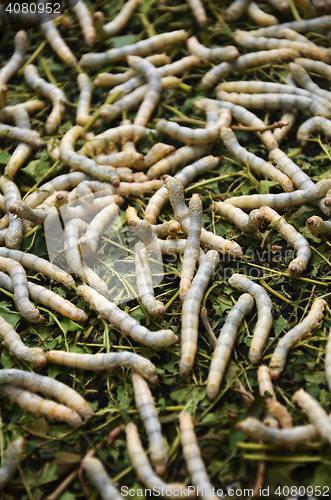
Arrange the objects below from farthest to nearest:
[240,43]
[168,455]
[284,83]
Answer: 1. [240,43]
2. [284,83]
3. [168,455]

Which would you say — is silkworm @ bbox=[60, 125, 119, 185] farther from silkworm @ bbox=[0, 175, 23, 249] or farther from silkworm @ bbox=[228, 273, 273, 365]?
silkworm @ bbox=[228, 273, 273, 365]

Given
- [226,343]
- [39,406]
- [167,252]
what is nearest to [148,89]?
[167,252]

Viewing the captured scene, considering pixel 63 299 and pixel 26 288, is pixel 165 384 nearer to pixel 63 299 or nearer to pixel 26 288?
pixel 63 299

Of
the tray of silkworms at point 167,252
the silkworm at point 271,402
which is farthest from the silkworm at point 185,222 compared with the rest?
the silkworm at point 271,402

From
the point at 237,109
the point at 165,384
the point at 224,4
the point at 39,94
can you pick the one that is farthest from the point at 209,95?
the point at 165,384

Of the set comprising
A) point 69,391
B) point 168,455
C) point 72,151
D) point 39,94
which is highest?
point 39,94

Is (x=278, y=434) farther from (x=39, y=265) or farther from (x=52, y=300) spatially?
(x=39, y=265)

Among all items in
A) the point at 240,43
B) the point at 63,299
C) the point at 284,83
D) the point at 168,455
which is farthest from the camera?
the point at 240,43
